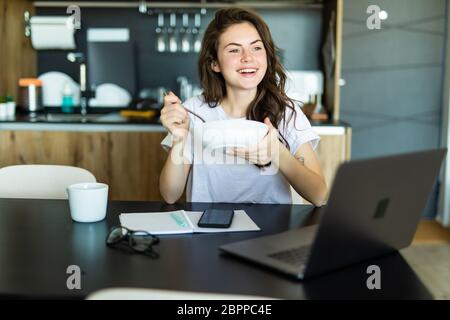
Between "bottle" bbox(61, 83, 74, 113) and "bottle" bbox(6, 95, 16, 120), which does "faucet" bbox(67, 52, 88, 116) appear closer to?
"bottle" bbox(61, 83, 74, 113)

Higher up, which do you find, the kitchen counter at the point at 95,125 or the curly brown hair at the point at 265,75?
the curly brown hair at the point at 265,75

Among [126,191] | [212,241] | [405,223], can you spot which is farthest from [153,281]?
[126,191]

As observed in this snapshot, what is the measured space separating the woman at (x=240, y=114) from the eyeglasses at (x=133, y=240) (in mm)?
415

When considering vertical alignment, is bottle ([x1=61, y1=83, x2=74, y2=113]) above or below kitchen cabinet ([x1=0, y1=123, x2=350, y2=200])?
above

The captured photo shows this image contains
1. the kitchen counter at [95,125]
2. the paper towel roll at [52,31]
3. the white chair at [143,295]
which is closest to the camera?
the white chair at [143,295]

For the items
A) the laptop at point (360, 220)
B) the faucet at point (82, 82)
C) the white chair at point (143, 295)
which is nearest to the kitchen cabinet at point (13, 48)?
the faucet at point (82, 82)

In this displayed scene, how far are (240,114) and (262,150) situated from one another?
0.38 meters

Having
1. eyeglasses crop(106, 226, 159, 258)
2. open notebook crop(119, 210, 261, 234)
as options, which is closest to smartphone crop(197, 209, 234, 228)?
open notebook crop(119, 210, 261, 234)

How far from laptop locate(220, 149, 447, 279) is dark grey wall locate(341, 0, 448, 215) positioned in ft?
8.25

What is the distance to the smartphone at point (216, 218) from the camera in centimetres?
119

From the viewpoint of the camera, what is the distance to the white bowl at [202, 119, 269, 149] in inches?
48.9

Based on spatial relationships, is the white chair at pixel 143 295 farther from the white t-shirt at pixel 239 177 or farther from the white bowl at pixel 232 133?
the white t-shirt at pixel 239 177

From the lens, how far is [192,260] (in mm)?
999
